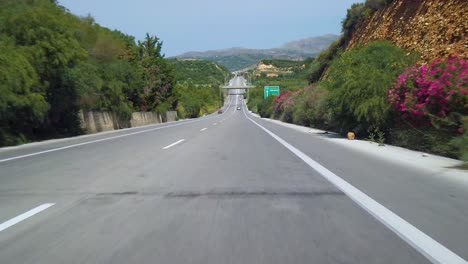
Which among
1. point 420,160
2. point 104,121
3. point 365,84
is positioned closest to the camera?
point 420,160

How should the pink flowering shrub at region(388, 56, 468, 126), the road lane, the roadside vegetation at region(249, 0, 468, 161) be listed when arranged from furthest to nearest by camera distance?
the roadside vegetation at region(249, 0, 468, 161)
the pink flowering shrub at region(388, 56, 468, 126)
the road lane

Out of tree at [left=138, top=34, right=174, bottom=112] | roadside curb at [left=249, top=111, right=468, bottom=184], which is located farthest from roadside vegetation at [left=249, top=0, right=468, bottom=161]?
tree at [left=138, top=34, right=174, bottom=112]

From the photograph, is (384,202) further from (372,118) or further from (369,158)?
(372,118)

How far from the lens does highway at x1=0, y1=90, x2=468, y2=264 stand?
5.89 meters

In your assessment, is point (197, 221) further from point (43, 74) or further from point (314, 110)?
point (314, 110)

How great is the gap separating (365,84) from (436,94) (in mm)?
7537

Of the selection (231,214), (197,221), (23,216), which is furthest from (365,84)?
(23,216)

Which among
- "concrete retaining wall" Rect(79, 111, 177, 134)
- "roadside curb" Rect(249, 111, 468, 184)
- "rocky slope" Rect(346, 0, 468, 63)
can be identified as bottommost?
"concrete retaining wall" Rect(79, 111, 177, 134)

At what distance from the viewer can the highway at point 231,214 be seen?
232 inches

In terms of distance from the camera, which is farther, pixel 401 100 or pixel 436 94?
pixel 401 100

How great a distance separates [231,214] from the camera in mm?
7832

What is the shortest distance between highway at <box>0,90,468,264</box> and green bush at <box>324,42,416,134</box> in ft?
30.0

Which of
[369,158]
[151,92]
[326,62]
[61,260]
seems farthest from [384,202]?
[151,92]

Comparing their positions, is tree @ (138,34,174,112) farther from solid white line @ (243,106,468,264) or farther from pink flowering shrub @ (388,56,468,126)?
solid white line @ (243,106,468,264)
